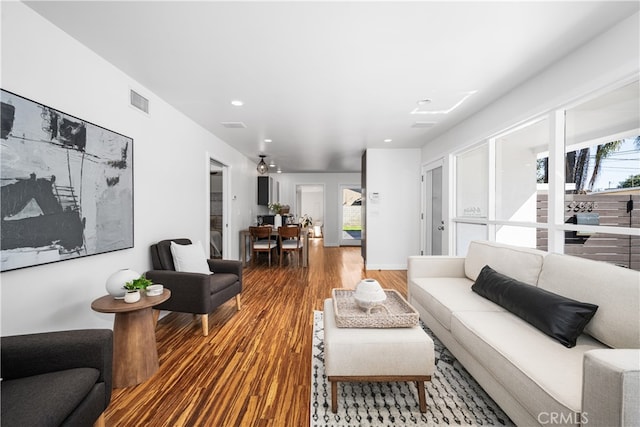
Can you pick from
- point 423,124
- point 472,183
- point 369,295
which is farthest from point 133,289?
point 472,183

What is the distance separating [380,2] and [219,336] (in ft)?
9.76

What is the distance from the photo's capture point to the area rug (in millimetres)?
1629

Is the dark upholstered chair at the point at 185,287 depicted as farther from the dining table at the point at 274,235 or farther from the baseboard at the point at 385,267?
the baseboard at the point at 385,267

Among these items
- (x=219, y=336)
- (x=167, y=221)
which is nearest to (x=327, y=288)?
(x=219, y=336)

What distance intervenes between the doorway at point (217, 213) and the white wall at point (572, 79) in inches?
166

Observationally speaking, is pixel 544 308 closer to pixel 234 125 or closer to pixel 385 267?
pixel 234 125

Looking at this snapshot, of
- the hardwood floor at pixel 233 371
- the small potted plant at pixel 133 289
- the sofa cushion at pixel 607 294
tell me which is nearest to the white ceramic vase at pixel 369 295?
the hardwood floor at pixel 233 371

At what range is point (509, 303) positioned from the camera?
2.01 meters

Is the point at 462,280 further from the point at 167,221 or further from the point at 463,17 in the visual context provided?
the point at 167,221

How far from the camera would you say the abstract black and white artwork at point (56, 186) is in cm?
160

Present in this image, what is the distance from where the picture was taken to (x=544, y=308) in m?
1.73

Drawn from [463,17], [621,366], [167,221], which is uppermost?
[463,17]

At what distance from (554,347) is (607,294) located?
417 mm

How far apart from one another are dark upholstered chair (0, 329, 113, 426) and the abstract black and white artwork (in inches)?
23.6
